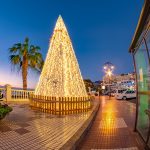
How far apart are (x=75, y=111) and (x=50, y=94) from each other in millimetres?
2062

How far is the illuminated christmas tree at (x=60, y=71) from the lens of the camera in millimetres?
15297

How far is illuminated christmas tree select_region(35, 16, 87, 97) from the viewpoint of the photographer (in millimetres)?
15297

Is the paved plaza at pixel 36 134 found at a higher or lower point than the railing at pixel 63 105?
lower

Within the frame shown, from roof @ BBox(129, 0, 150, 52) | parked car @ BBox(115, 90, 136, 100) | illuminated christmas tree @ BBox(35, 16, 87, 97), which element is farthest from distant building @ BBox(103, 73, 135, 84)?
roof @ BBox(129, 0, 150, 52)

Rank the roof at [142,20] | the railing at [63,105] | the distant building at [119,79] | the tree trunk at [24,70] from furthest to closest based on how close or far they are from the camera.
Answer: the distant building at [119,79]
the tree trunk at [24,70]
the railing at [63,105]
the roof at [142,20]

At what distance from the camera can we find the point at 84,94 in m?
16.3

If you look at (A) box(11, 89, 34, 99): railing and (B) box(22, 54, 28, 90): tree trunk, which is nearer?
(A) box(11, 89, 34, 99): railing

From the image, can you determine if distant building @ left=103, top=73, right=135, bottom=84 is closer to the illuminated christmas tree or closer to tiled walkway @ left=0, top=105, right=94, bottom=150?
the illuminated christmas tree

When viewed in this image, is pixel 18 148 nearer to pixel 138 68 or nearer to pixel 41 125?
pixel 41 125

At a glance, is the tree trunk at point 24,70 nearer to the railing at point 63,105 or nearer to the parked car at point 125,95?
the parked car at point 125,95

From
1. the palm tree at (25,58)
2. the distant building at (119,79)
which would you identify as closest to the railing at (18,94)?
the palm tree at (25,58)

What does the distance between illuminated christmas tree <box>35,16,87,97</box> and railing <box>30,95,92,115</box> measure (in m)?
0.66

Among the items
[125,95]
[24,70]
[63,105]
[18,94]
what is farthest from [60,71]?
[125,95]

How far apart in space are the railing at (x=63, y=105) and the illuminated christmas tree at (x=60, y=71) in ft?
2.15
